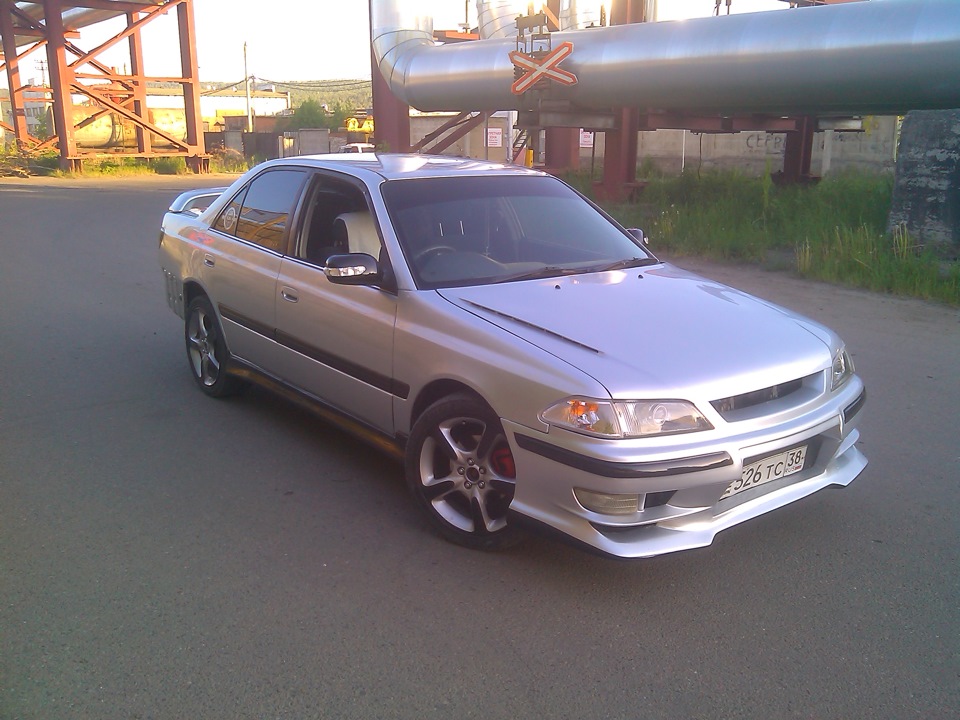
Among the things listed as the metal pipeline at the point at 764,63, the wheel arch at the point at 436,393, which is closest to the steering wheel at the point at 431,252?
the wheel arch at the point at 436,393

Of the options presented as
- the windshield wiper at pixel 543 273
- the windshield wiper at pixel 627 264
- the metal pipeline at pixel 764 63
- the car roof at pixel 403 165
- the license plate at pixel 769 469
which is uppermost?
the metal pipeline at pixel 764 63

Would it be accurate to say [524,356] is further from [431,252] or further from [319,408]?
[319,408]

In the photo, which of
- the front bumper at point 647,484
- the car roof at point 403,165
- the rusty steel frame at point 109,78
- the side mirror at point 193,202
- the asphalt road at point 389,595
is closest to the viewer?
the asphalt road at point 389,595

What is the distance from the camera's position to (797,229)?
1158 cm

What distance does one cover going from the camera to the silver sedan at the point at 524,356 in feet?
10.9

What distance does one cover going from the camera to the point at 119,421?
563 cm

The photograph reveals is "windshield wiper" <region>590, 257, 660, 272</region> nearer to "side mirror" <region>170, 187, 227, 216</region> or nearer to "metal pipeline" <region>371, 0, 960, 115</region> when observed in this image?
"side mirror" <region>170, 187, 227, 216</region>

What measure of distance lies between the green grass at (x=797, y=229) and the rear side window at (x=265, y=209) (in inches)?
261

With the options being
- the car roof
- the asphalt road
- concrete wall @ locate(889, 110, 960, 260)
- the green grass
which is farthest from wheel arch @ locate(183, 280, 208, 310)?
concrete wall @ locate(889, 110, 960, 260)

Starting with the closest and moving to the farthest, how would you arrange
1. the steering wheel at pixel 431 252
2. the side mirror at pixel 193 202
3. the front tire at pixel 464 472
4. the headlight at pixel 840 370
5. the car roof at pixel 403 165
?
1. the front tire at pixel 464 472
2. the headlight at pixel 840 370
3. the steering wheel at pixel 431 252
4. the car roof at pixel 403 165
5. the side mirror at pixel 193 202

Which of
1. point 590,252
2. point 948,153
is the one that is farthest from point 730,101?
point 590,252

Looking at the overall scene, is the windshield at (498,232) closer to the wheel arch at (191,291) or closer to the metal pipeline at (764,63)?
the wheel arch at (191,291)

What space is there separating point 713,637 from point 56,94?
31795 millimetres

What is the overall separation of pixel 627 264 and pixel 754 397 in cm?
148
